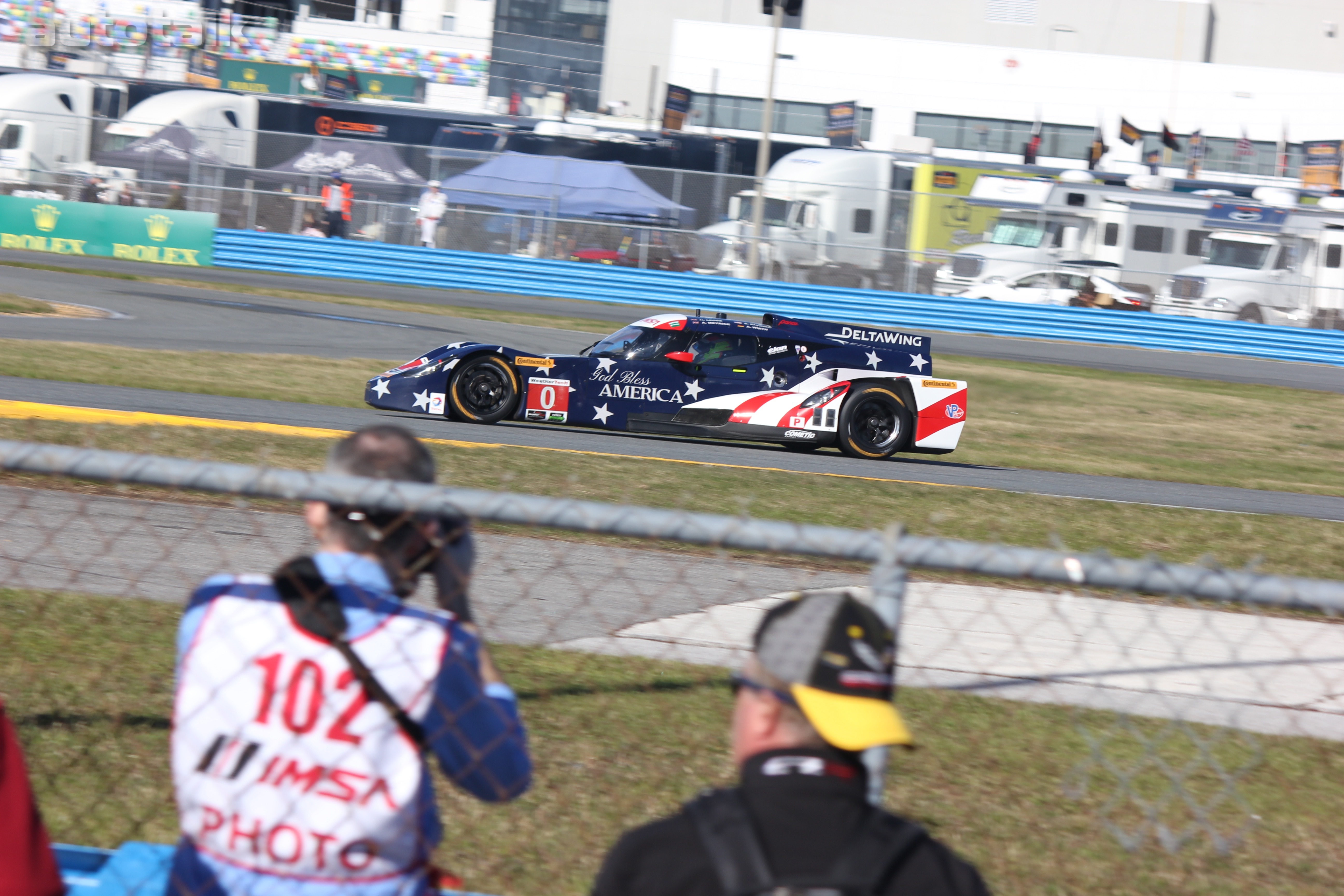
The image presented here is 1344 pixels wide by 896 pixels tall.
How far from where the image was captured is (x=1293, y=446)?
15.0 meters

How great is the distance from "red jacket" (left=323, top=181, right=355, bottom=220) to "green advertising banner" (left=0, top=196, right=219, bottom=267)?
224 cm

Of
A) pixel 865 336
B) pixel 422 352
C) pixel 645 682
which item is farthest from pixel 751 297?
pixel 645 682

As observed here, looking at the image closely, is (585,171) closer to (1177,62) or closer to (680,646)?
(680,646)

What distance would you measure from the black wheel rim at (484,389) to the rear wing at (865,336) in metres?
2.61

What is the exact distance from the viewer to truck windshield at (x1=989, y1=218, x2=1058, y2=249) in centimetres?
2562

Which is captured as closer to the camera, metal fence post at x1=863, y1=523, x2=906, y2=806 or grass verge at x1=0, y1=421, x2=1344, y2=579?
metal fence post at x1=863, y1=523, x2=906, y2=806

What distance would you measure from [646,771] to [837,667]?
7.76 ft

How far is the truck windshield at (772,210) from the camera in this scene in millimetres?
26156

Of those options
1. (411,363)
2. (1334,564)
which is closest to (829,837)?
(1334,564)

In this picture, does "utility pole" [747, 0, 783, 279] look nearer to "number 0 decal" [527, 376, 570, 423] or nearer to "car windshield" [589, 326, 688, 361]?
"car windshield" [589, 326, 688, 361]

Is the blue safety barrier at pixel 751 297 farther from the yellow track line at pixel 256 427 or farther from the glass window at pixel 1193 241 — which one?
the yellow track line at pixel 256 427

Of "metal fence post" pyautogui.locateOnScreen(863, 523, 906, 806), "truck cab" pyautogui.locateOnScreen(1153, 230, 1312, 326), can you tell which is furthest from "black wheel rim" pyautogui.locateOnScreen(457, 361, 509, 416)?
"truck cab" pyautogui.locateOnScreen(1153, 230, 1312, 326)

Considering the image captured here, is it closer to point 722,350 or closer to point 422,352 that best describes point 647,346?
point 722,350

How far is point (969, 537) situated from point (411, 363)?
5.55 meters
